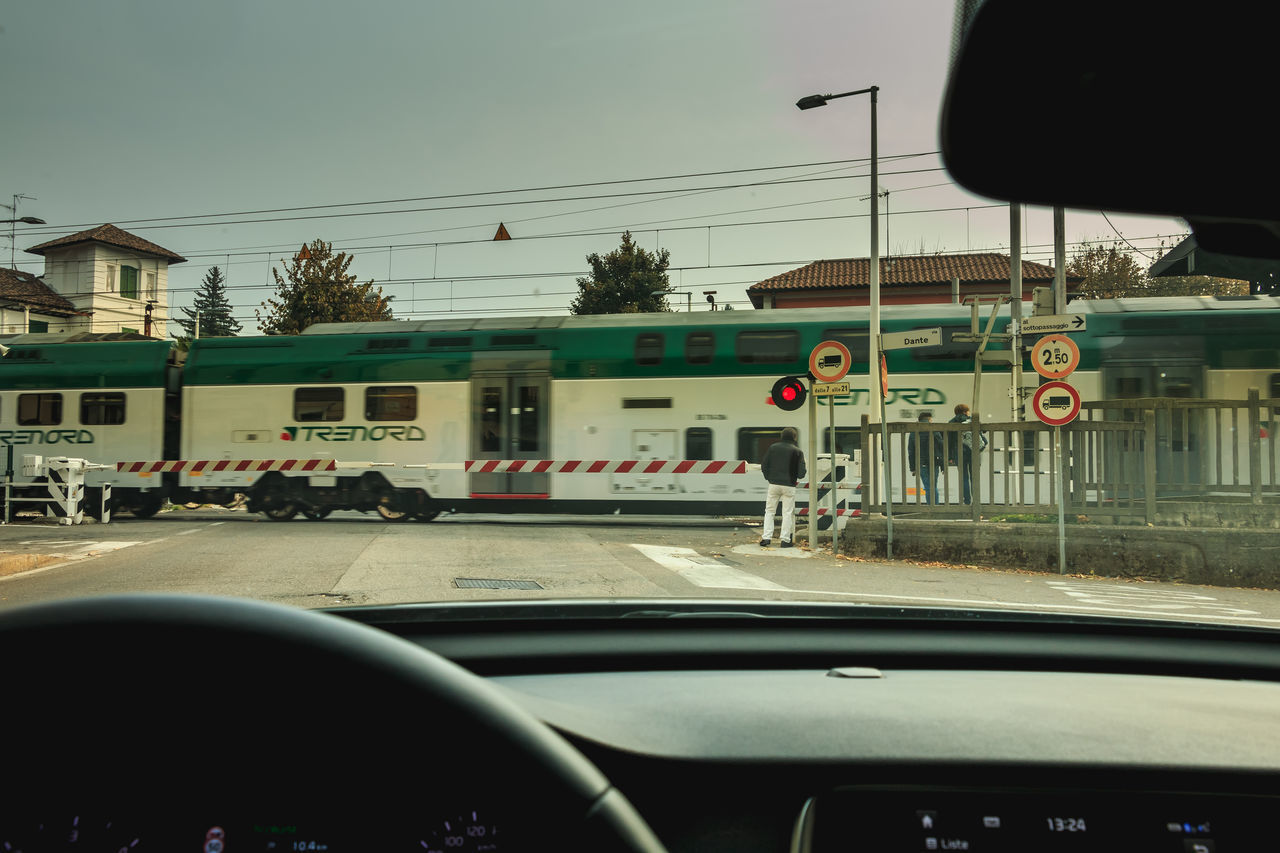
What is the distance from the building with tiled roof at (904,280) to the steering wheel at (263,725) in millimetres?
18469

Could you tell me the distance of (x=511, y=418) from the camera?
18625 mm

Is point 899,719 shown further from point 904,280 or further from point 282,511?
point 904,280

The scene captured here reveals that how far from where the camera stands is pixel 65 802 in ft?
4.09

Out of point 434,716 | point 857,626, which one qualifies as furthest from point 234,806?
point 857,626

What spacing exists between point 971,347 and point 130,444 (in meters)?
15.7

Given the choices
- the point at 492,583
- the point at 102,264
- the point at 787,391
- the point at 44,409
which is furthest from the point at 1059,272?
the point at 44,409

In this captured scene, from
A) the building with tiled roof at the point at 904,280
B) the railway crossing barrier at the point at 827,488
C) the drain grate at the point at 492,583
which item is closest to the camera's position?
the drain grate at the point at 492,583

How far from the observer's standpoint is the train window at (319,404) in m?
18.9

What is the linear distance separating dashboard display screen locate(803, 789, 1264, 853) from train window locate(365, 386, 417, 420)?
17615 millimetres

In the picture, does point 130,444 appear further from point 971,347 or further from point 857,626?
point 857,626

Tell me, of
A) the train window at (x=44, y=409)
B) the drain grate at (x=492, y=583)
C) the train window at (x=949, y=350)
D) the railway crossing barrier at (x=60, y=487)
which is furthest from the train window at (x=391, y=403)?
the drain grate at (x=492, y=583)

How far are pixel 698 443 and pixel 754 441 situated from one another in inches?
39.9

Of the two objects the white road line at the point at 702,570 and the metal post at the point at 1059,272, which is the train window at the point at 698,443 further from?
the metal post at the point at 1059,272

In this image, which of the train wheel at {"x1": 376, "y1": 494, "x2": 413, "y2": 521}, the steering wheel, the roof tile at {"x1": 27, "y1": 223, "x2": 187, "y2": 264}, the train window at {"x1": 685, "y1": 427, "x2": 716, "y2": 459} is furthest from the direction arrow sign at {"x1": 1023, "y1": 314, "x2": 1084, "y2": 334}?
the steering wheel
